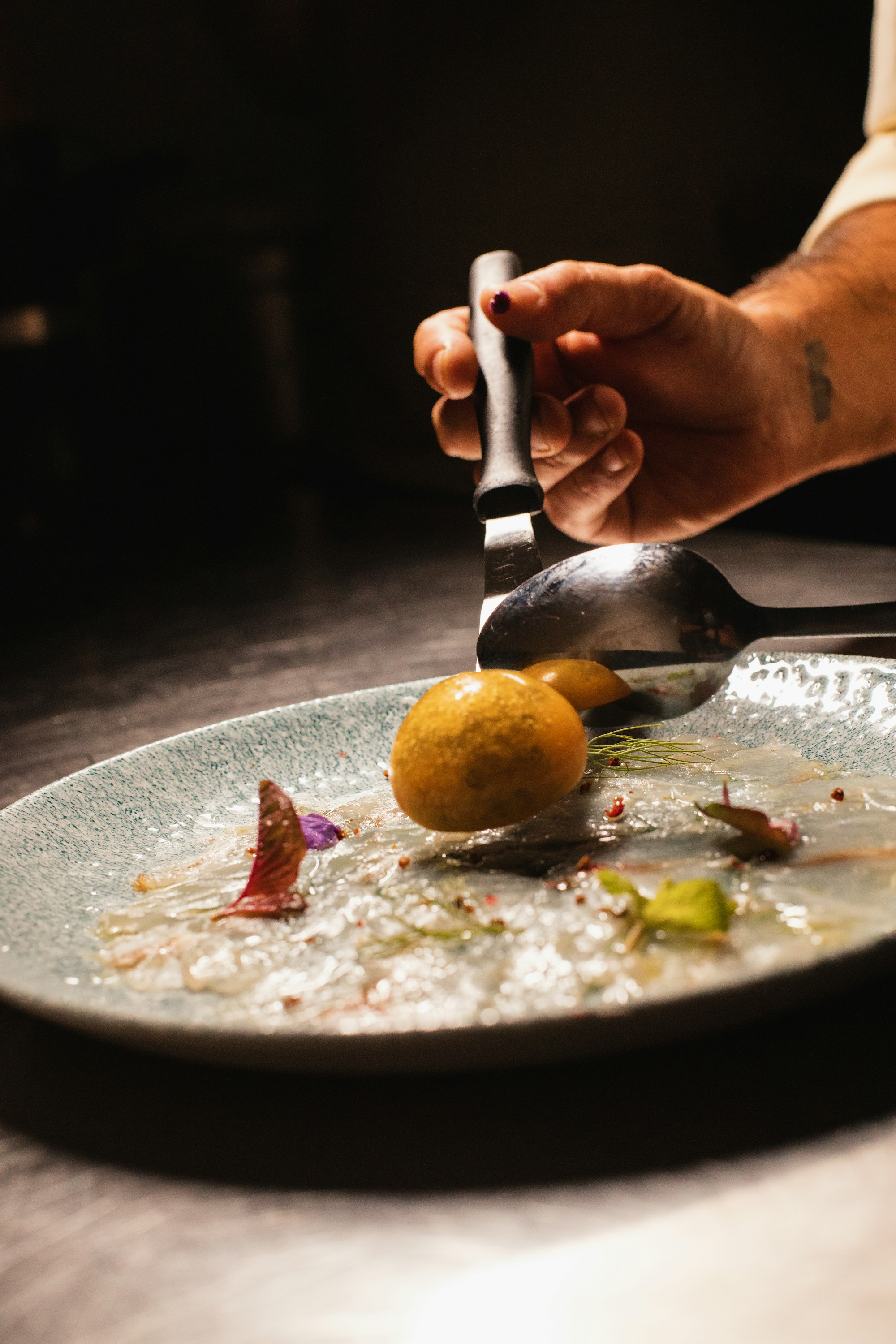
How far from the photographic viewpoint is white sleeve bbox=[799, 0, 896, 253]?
1.82 m

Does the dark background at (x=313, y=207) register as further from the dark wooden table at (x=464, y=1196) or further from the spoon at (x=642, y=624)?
the dark wooden table at (x=464, y=1196)

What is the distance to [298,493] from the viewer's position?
383cm

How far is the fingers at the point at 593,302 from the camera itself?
1206mm

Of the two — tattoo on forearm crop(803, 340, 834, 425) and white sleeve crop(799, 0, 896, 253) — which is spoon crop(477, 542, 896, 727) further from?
white sleeve crop(799, 0, 896, 253)

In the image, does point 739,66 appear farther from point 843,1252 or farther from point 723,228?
point 843,1252

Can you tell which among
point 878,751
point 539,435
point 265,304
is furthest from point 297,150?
point 878,751

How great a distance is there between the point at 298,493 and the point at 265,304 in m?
1.15

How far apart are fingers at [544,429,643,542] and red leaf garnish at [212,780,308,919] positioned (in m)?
0.96

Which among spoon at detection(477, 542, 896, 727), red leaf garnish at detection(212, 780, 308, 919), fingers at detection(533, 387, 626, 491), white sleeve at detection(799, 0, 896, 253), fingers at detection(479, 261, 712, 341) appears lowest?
red leaf garnish at detection(212, 780, 308, 919)

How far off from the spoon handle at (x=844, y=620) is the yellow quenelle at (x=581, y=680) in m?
0.14

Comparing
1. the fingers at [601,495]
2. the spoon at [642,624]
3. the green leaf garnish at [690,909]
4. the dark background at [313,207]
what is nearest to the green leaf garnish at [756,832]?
the green leaf garnish at [690,909]

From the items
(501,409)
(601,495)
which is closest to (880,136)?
(601,495)

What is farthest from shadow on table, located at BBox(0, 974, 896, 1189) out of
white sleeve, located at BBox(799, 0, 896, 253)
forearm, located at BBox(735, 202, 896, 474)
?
white sleeve, located at BBox(799, 0, 896, 253)

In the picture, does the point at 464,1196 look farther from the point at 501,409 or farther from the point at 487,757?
the point at 501,409
